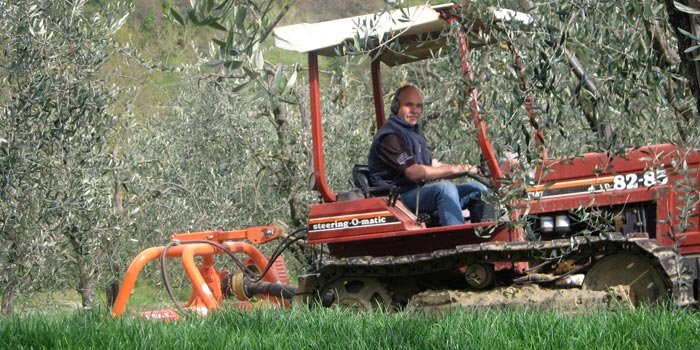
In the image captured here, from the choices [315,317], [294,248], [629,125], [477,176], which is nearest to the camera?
[629,125]

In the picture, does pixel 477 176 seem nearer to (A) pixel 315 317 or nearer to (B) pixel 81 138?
(A) pixel 315 317

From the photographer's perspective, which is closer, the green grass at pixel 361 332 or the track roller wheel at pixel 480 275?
the green grass at pixel 361 332

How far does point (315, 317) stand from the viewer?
5.71 meters

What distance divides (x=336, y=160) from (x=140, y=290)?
8116 millimetres

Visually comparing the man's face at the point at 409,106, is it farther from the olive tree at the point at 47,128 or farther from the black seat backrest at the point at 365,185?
the olive tree at the point at 47,128

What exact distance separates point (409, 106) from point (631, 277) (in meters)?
2.06

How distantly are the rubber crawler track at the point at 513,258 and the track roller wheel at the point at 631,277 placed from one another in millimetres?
66

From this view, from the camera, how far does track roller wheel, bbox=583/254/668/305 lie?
6.80 metres

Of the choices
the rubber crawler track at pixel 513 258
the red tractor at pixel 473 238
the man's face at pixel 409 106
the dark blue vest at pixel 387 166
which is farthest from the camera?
the man's face at pixel 409 106

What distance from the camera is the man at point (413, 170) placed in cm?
717

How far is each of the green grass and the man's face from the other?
2.21m

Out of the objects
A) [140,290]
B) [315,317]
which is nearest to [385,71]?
[140,290]

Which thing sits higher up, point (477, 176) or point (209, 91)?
point (209, 91)

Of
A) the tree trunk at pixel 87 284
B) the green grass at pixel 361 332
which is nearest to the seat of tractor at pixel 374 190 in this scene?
the green grass at pixel 361 332
